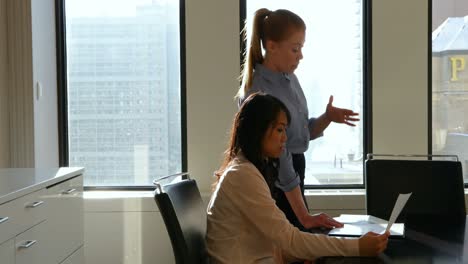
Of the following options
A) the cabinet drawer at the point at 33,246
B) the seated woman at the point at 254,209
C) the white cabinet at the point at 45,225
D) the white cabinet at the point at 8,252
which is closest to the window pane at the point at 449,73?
the seated woman at the point at 254,209

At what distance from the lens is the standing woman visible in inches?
73.2

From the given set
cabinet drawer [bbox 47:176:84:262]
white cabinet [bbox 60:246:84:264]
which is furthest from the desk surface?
white cabinet [bbox 60:246:84:264]

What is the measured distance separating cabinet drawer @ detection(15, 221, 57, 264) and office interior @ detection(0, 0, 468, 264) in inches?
43.7

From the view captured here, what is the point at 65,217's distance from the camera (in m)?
2.33

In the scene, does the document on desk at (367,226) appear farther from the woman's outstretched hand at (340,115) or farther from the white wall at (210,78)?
the white wall at (210,78)

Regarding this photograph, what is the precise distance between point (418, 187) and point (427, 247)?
773 mm

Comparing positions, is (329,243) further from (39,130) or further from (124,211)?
(39,130)

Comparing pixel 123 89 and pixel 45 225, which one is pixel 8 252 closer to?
pixel 45 225

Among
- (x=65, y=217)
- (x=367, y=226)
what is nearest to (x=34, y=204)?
(x=65, y=217)

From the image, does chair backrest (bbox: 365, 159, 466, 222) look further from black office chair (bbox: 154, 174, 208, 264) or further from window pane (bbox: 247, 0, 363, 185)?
window pane (bbox: 247, 0, 363, 185)

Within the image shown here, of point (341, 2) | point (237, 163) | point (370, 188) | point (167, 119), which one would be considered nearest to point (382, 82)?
point (341, 2)

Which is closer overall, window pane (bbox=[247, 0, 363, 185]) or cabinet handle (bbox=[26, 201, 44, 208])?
cabinet handle (bbox=[26, 201, 44, 208])

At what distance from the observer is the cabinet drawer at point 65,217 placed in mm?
2180

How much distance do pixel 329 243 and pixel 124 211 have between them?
Result: 1978 mm
